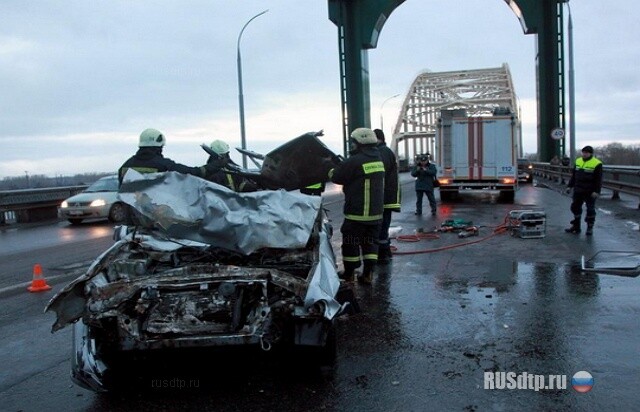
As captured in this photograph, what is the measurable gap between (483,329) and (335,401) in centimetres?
188

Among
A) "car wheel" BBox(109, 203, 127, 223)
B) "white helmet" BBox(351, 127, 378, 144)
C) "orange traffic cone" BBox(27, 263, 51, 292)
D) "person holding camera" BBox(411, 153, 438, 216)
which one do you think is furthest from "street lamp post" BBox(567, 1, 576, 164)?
"orange traffic cone" BBox(27, 263, 51, 292)

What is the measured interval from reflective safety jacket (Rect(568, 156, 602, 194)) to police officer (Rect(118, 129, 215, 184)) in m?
7.37

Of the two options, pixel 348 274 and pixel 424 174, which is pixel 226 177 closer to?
pixel 348 274

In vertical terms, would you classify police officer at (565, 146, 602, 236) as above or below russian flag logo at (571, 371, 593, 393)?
above

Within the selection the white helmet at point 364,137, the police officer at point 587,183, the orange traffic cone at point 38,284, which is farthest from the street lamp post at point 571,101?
the orange traffic cone at point 38,284

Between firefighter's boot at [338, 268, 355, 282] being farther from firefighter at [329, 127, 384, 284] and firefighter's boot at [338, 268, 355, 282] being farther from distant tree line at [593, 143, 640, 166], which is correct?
distant tree line at [593, 143, 640, 166]

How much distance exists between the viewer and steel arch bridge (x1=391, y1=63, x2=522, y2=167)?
2963 inches

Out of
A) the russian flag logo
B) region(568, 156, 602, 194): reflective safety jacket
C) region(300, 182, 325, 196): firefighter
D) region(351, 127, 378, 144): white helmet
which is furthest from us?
region(568, 156, 602, 194): reflective safety jacket

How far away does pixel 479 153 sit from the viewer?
18812 millimetres

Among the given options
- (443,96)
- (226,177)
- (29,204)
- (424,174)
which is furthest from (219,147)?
(443,96)

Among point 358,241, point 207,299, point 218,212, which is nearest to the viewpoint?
point 207,299

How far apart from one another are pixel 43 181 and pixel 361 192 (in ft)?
77.1

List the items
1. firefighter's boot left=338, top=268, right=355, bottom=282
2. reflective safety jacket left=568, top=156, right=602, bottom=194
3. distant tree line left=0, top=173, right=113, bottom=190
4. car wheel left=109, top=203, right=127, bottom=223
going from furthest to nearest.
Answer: distant tree line left=0, top=173, right=113, bottom=190, car wheel left=109, top=203, right=127, bottom=223, reflective safety jacket left=568, top=156, right=602, bottom=194, firefighter's boot left=338, top=268, right=355, bottom=282

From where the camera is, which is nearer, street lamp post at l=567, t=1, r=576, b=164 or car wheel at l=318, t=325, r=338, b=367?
car wheel at l=318, t=325, r=338, b=367
